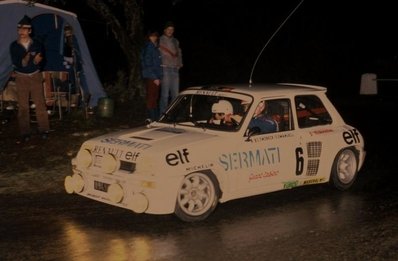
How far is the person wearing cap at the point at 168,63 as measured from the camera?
12734 millimetres

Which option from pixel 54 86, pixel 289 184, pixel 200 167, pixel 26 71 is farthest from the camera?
pixel 54 86

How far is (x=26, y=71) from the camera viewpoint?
11992 millimetres

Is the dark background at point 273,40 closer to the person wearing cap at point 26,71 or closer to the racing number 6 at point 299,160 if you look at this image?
the person wearing cap at point 26,71

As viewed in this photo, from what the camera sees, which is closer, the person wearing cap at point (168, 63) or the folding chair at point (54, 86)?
the person wearing cap at point (168, 63)

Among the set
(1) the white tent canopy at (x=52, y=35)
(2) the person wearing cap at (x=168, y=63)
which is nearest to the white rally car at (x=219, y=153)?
(2) the person wearing cap at (x=168, y=63)

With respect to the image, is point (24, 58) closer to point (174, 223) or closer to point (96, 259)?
point (174, 223)

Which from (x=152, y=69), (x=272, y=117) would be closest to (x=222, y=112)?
(x=272, y=117)

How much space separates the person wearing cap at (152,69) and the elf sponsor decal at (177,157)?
5518 millimetres

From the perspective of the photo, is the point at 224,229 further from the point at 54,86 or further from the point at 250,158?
the point at 54,86

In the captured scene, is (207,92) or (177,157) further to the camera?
(207,92)

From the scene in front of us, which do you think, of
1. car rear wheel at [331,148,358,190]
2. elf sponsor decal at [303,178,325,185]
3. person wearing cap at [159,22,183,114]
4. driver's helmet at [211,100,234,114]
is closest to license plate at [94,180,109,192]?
driver's helmet at [211,100,234,114]

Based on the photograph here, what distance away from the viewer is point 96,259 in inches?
241

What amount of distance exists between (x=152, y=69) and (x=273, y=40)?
1681 cm

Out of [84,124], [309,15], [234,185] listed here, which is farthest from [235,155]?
[309,15]
